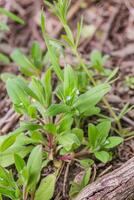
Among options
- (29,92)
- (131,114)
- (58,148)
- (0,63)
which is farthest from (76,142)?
(0,63)

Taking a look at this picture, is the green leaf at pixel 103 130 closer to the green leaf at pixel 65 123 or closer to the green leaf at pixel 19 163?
the green leaf at pixel 65 123

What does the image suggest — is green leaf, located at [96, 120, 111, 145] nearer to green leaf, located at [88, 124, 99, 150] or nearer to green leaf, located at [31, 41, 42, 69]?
green leaf, located at [88, 124, 99, 150]

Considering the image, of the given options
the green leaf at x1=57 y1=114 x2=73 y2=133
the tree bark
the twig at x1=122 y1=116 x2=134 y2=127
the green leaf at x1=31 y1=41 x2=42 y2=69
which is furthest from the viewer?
the green leaf at x1=31 y1=41 x2=42 y2=69

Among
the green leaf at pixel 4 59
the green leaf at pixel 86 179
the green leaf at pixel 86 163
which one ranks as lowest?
the green leaf at pixel 86 179

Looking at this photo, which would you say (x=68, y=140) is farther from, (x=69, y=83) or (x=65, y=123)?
(x=69, y=83)

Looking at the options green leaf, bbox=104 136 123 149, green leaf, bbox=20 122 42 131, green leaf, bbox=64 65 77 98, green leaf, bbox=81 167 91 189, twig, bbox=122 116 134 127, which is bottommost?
twig, bbox=122 116 134 127

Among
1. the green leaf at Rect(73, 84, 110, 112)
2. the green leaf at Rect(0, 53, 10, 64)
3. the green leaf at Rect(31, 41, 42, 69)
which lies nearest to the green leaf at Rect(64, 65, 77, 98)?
the green leaf at Rect(73, 84, 110, 112)

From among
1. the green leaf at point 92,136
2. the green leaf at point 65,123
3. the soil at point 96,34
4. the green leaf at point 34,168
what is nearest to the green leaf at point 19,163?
the green leaf at point 34,168
